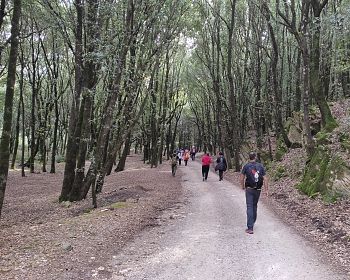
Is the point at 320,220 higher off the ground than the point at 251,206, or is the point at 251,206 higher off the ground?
the point at 251,206

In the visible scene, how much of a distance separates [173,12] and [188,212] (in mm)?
12513

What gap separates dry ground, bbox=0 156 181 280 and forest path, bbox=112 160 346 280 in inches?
21.1

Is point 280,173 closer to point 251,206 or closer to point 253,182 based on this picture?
point 253,182

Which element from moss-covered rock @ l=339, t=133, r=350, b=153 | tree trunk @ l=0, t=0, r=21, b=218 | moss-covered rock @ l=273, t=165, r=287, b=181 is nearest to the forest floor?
moss-covered rock @ l=339, t=133, r=350, b=153

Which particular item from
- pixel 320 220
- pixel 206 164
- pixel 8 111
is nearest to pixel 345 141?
pixel 320 220

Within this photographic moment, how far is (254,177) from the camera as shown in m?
9.48

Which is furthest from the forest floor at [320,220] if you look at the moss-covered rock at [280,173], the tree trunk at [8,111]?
the tree trunk at [8,111]

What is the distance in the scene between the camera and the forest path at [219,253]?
21.2ft

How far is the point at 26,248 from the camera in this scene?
26.3 ft

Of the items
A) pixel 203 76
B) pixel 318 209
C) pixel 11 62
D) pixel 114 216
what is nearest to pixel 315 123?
pixel 318 209

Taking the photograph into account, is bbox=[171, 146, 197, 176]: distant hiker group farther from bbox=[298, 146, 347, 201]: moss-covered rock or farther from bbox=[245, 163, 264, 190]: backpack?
bbox=[245, 163, 264, 190]: backpack

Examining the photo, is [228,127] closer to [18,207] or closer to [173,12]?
[173,12]

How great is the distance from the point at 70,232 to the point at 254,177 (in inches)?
190

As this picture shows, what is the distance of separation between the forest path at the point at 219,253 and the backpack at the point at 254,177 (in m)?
1.16
